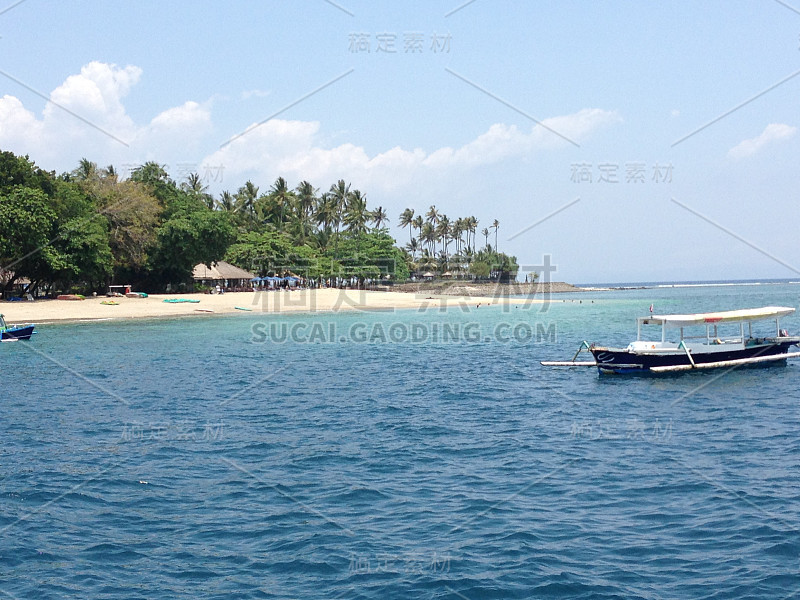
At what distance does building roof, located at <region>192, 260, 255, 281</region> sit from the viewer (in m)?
88.2

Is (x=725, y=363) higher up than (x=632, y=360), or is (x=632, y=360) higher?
(x=632, y=360)

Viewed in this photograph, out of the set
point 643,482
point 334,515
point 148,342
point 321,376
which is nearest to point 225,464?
point 334,515

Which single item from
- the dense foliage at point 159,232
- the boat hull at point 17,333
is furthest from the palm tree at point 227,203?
the boat hull at point 17,333

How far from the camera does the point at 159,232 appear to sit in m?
71.9

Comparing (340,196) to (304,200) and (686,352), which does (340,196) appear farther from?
(686,352)

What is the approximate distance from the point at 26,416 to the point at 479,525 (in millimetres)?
15349

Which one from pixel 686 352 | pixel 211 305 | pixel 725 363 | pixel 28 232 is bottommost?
pixel 725 363

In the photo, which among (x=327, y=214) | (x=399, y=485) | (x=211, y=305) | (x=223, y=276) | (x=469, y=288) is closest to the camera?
(x=399, y=485)

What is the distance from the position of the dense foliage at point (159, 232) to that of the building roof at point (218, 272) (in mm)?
3424

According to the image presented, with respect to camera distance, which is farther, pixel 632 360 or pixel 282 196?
pixel 282 196

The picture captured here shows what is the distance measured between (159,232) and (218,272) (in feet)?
58.0

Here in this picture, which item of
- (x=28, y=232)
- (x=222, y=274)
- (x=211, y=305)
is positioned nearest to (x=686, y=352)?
(x=28, y=232)

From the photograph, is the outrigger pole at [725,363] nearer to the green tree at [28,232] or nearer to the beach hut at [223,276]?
the green tree at [28,232]

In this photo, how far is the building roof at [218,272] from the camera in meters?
88.2
